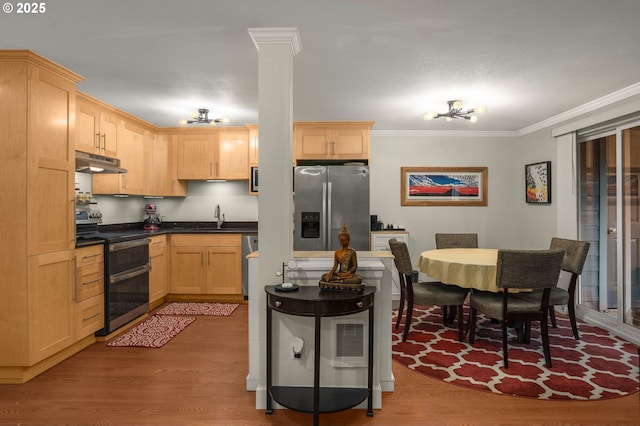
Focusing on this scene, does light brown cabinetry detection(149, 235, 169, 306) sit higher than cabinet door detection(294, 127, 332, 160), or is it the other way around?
cabinet door detection(294, 127, 332, 160)

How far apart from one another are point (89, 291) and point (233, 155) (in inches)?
99.5

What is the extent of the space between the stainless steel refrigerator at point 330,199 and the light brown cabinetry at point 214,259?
94 cm

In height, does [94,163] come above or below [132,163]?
below

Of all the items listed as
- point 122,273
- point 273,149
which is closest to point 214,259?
point 122,273

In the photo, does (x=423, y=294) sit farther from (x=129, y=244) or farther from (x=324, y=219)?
(x=129, y=244)

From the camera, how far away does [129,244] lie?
395 centimetres

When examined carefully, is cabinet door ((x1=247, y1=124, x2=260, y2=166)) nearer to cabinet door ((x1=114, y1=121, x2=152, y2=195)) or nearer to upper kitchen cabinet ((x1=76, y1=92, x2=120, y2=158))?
cabinet door ((x1=114, y1=121, x2=152, y2=195))

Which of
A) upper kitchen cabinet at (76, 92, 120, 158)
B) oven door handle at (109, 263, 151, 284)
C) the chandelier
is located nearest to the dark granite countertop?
oven door handle at (109, 263, 151, 284)

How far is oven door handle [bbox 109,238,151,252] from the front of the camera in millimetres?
3689

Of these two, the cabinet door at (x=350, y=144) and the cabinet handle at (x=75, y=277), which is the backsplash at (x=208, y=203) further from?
the cabinet handle at (x=75, y=277)

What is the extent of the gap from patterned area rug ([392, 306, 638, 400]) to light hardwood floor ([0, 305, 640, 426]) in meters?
0.14

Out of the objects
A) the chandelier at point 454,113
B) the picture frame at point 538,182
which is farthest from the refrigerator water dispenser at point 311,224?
the picture frame at point 538,182

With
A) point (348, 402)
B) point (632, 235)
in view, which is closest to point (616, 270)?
point (632, 235)

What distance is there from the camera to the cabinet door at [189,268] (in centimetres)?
500
